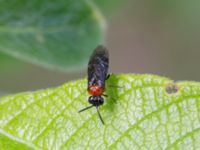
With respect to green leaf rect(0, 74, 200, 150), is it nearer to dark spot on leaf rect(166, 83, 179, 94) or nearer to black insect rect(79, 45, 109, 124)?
dark spot on leaf rect(166, 83, 179, 94)

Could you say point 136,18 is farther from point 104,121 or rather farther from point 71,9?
point 104,121

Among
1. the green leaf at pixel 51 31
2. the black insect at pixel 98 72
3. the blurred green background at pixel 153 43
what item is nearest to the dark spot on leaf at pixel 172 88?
the black insect at pixel 98 72

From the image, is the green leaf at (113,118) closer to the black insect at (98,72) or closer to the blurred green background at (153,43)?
the black insect at (98,72)

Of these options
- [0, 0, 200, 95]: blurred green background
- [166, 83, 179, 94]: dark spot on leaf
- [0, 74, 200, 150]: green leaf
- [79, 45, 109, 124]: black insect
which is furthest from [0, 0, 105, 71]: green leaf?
[0, 0, 200, 95]: blurred green background

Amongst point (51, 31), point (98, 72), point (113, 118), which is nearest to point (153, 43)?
point (51, 31)

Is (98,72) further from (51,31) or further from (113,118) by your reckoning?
(113,118)
